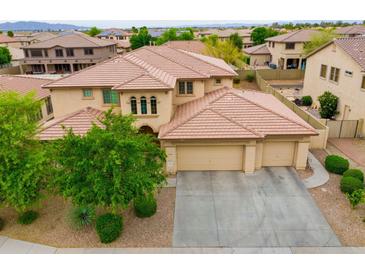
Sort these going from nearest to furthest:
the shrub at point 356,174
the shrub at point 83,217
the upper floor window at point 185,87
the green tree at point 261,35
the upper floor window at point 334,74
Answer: the shrub at point 83,217 → the shrub at point 356,174 → the upper floor window at point 185,87 → the upper floor window at point 334,74 → the green tree at point 261,35

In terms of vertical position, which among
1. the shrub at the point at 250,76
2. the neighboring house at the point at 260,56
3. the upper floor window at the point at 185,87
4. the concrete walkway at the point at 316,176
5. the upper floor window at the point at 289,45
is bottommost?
the concrete walkway at the point at 316,176

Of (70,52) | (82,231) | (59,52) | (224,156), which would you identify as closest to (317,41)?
(224,156)

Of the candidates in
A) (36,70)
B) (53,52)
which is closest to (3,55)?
(36,70)

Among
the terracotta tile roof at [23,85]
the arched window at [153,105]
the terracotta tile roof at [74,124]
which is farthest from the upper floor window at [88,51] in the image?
the arched window at [153,105]

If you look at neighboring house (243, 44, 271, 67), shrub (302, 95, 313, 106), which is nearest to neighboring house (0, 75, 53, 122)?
shrub (302, 95, 313, 106)

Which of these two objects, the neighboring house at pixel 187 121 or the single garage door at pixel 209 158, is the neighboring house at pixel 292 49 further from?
the single garage door at pixel 209 158

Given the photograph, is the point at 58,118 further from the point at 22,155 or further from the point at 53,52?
the point at 53,52
